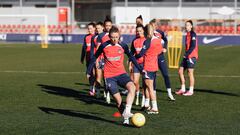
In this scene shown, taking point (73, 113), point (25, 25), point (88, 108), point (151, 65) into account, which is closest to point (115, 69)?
point (151, 65)

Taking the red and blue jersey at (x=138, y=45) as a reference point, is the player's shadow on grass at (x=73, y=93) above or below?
below

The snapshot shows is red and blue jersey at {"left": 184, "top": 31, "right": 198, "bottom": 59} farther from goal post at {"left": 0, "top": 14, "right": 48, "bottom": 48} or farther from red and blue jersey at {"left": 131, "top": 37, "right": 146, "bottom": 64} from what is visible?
goal post at {"left": 0, "top": 14, "right": 48, "bottom": 48}

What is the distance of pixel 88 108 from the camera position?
13.2 meters

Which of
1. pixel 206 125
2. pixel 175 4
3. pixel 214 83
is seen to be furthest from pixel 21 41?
pixel 206 125

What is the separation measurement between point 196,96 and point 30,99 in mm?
4521

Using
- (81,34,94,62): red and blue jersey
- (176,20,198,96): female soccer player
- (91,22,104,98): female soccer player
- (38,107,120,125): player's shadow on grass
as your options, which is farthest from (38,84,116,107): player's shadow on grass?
(176,20,198,96): female soccer player

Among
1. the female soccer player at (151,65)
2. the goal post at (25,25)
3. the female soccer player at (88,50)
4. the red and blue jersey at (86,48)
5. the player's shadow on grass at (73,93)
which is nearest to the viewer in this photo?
the female soccer player at (151,65)

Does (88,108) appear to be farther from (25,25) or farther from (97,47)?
(25,25)

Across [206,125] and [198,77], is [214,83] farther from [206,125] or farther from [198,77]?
[206,125]

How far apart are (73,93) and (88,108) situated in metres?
3.13

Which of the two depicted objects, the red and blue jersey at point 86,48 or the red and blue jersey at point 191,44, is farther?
the red and blue jersey at point 86,48

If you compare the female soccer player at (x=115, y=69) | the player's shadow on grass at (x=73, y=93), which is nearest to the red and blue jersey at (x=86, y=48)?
the player's shadow on grass at (x=73, y=93)

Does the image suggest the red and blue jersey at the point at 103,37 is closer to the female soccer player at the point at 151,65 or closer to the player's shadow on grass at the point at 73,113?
the female soccer player at the point at 151,65

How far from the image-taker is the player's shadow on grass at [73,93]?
47.6 feet
